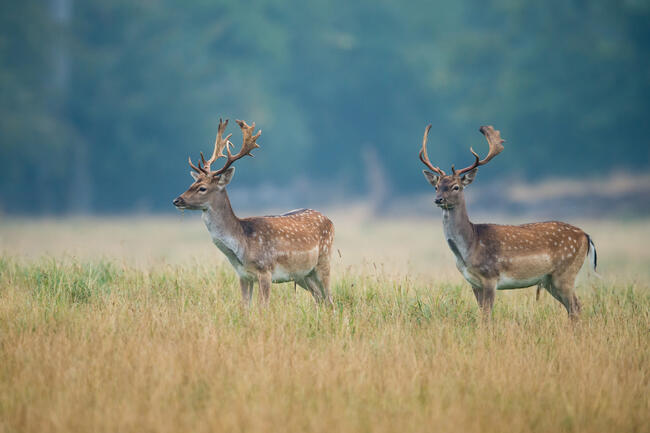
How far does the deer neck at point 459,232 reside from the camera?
7219 millimetres

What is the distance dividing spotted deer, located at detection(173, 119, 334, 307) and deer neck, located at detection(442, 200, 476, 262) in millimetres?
1260

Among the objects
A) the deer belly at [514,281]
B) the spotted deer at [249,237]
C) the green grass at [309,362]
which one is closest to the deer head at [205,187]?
the spotted deer at [249,237]

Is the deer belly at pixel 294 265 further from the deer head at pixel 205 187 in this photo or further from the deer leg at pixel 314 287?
the deer head at pixel 205 187

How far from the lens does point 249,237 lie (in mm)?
7383

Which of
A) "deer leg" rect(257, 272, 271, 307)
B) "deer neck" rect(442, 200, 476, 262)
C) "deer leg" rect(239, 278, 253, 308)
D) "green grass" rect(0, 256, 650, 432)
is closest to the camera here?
"green grass" rect(0, 256, 650, 432)

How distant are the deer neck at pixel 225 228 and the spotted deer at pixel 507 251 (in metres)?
1.79

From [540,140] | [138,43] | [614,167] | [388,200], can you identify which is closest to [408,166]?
[388,200]

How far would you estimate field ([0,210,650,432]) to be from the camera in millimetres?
4777

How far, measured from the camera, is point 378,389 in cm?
530

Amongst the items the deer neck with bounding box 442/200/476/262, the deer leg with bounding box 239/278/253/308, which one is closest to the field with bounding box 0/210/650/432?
the deer leg with bounding box 239/278/253/308

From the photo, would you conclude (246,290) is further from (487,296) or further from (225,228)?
(487,296)

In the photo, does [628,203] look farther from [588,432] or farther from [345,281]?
[588,432]

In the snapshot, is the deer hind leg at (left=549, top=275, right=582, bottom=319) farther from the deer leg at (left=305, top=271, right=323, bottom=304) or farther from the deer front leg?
the deer leg at (left=305, top=271, right=323, bottom=304)

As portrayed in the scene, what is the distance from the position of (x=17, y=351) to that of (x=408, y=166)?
3219 cm
